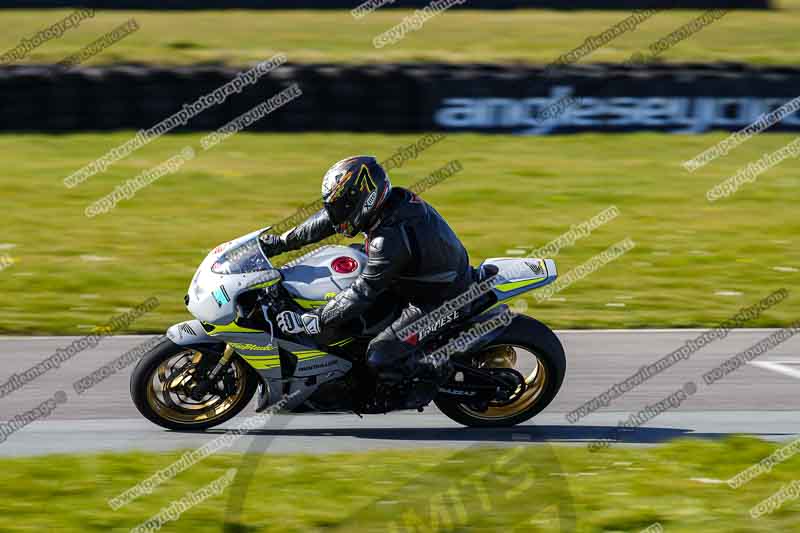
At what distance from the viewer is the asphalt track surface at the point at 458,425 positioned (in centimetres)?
792

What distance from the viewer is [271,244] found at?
26.0 ft

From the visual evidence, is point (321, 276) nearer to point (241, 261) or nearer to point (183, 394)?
point (241, 261)

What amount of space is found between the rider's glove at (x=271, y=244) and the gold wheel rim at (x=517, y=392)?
1.53 m

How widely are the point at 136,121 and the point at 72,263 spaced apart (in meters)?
6.44

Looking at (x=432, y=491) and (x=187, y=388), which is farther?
(x=187, y=388)

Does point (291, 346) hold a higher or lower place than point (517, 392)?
higher

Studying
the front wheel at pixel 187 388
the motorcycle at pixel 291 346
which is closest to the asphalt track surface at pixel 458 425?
the front wheel at pixel 187 388

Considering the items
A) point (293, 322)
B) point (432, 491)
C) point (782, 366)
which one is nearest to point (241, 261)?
point (293, 322)

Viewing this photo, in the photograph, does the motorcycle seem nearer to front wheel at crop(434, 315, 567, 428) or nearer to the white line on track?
front wheel at crop(434, 315, 567, 428)

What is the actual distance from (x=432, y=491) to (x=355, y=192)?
1909 mm

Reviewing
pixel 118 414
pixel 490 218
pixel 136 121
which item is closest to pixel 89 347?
pixel 118 414

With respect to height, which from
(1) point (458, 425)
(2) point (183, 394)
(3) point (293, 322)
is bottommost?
(1) point (458, 425)

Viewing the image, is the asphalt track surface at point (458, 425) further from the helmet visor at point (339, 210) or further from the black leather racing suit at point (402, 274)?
the helmet visor at point (339, 210)

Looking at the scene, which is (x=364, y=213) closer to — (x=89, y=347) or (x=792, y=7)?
(x=89, y=347)
